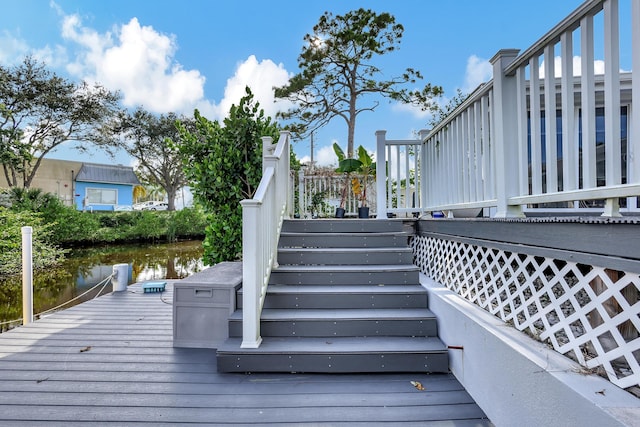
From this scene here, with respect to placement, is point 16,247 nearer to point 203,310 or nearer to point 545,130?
point 203,310

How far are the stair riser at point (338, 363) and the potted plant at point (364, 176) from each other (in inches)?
140

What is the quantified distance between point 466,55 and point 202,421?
11.6 meters

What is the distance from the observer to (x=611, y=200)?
4.52 ft

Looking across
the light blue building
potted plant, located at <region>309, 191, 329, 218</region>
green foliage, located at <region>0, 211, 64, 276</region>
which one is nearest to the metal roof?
the light blue building

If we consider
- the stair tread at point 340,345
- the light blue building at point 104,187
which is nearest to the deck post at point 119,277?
the stair tread at point 340,345

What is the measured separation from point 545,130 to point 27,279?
569cm

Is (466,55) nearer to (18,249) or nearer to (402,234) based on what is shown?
(402,234)

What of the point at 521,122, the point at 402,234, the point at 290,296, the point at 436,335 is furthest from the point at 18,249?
the point at 521,122

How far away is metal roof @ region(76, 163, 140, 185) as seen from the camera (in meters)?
21.6

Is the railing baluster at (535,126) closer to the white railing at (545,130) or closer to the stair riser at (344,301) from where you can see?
the white railing at (545,130)

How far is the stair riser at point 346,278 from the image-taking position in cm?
327

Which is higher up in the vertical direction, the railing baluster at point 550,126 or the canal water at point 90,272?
the railing baluster at point 550,126

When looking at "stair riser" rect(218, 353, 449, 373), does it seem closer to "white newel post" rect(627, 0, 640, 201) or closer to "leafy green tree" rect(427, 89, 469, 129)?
"white newel post" rect(627, 0, 640, 201)

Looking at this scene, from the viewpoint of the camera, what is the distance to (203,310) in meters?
3.00
